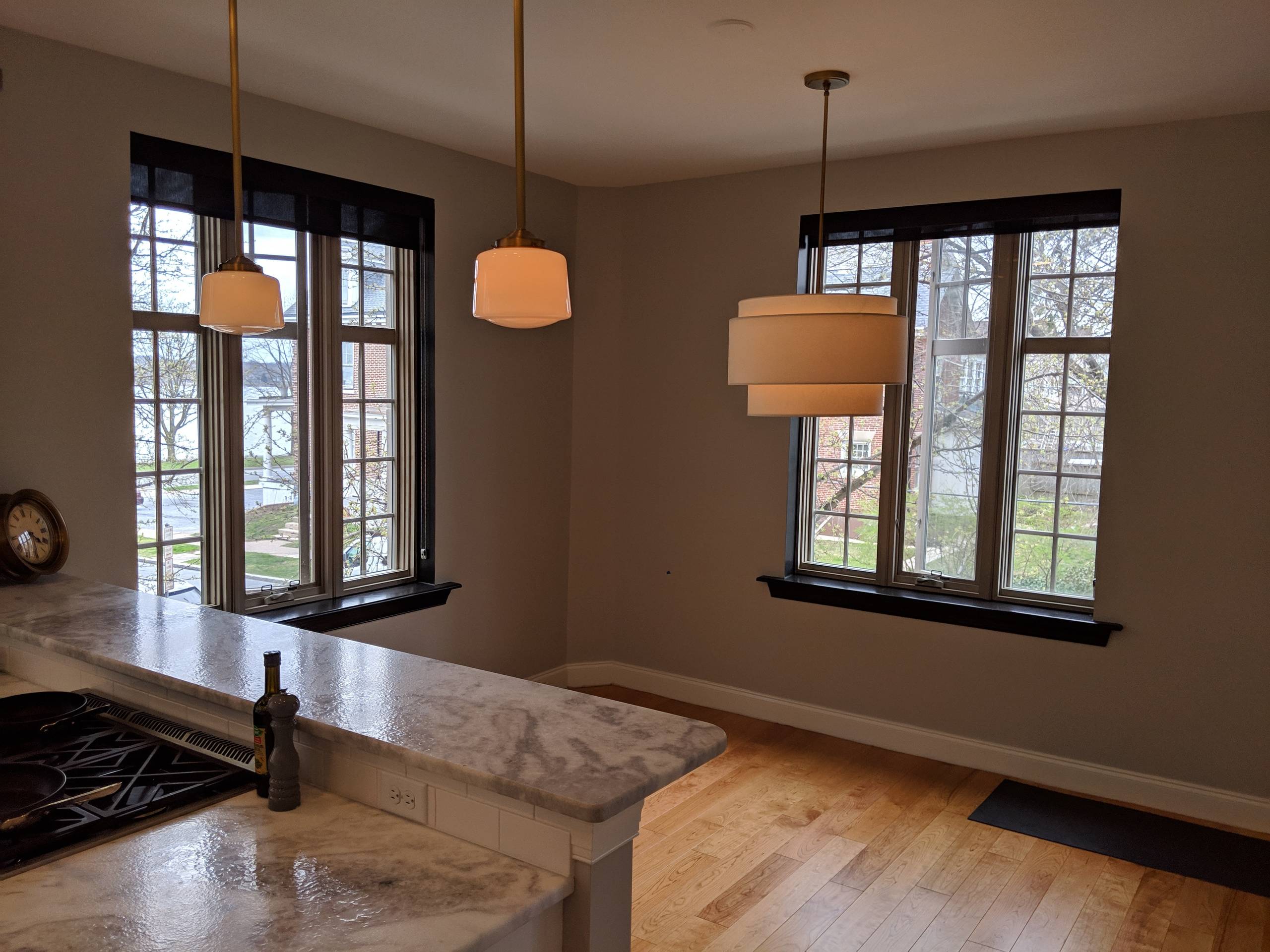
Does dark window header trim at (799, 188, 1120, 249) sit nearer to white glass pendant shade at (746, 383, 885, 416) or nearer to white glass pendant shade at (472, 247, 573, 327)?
white glass pendant shade at (746, 383, 885, 416)

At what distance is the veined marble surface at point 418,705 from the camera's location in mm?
1518

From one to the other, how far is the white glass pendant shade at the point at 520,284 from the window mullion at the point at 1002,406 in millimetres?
2996

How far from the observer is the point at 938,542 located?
4.47 meters

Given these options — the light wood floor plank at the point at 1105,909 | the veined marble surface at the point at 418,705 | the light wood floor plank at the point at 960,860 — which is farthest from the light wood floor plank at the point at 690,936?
the veined marble surface at the point at 418,705

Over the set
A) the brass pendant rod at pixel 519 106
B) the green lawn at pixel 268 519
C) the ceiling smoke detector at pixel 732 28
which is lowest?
the green lawn at pixel 268 519

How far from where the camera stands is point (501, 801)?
1.55 meters

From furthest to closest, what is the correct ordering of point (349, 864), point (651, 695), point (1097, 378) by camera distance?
point (651, 695), point (1097, 378), point (349, 864)

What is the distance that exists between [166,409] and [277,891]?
8.32 feet

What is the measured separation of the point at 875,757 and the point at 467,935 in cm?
339

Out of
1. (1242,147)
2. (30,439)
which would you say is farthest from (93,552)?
(1242,147)

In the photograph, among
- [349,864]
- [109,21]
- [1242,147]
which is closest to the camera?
[349,864]

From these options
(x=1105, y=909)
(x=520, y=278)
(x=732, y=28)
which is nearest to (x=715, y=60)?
(x=732, y=28)

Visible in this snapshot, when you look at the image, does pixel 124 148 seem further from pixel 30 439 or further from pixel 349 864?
pixel 349 864

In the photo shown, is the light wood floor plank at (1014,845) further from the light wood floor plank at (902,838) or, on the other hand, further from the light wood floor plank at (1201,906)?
the light wood floor plank at (1201,906)
